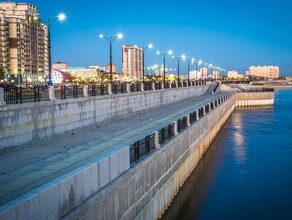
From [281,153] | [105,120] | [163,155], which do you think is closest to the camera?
[163,155]

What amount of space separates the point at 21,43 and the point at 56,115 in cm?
15525

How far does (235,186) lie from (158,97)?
2289 cm

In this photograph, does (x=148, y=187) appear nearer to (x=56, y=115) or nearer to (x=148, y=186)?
(x=148, y=186)

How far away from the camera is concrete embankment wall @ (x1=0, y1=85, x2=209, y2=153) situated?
1774cm

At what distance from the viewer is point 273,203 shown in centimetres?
2345

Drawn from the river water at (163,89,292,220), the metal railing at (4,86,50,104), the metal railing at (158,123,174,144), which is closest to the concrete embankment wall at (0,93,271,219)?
the metal railing at (158,123,174,144)

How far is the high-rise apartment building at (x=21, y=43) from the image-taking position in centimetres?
16100

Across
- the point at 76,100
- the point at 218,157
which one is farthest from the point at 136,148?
the point at 218,157

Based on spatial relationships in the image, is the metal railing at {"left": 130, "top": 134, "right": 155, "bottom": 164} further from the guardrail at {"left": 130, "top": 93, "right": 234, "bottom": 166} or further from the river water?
the river water

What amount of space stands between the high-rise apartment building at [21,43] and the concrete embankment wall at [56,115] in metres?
117

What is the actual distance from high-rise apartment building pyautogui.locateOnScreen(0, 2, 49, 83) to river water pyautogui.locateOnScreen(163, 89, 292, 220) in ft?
377

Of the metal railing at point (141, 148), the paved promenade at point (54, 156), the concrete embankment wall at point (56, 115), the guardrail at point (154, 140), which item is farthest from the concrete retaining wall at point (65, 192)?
the concrete embankment wall at point (56, 115)

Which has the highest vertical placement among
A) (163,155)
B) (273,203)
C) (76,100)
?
(76,100)

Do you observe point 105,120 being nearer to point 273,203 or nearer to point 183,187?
point 183,187
